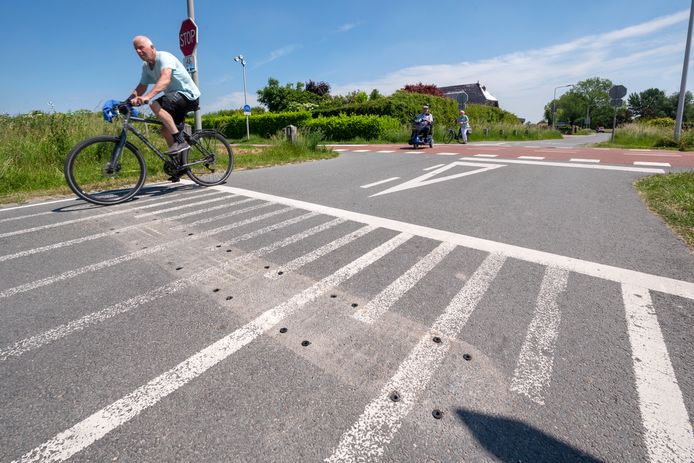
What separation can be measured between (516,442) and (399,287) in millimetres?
1258

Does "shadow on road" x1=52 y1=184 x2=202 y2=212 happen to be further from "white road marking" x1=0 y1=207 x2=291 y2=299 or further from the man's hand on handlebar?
"white road marking" x1=0 y1=207 x2=291 y2=299

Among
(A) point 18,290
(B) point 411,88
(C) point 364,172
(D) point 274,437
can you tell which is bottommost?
(D) point 274,437

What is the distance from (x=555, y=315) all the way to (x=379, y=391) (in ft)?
4.09

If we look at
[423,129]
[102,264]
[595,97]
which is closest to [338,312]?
[102,264]

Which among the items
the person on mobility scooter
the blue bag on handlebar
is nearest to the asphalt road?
the blue bag on handlebar

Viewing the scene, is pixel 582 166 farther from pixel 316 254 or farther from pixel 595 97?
pixel 595 97

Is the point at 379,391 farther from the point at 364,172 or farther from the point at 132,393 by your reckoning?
the point at 364,172

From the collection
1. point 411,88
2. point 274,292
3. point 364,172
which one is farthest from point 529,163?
point 411,88

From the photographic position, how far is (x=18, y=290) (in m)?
2.44

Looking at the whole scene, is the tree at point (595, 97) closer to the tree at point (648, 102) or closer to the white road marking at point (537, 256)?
the tree at point (648, 102)

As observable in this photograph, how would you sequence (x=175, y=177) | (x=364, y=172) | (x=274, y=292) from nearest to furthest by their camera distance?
1. (x=274, y=292)
2. (x=175, y=177)
3. (x=364, y=172)

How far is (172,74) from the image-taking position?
5.01m

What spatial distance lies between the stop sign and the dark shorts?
3.09 meters

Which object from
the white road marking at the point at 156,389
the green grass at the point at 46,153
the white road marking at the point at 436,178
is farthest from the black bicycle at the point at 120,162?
the white road marking at the point at 156,389
